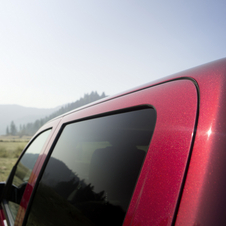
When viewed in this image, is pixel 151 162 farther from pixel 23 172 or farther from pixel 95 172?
pixel 23 172

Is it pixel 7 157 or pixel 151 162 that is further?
pixel 7 157

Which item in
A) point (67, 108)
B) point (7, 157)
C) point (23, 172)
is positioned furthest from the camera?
point (67, 108)

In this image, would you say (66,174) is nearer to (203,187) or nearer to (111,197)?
(111,197)

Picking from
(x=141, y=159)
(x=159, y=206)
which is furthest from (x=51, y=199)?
(x=159, y=206)

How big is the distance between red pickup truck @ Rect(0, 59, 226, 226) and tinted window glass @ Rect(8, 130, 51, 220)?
2.09 ft

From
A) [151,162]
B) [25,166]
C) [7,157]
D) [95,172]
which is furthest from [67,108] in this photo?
[151,162]

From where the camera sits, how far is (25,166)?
2203 millimetres

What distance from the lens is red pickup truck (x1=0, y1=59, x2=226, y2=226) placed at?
54 centimetres

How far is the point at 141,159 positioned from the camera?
0.78 m

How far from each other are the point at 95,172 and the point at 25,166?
4.95 ft

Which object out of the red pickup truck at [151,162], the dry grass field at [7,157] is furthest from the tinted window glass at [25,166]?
the dry grass field at [7,157]

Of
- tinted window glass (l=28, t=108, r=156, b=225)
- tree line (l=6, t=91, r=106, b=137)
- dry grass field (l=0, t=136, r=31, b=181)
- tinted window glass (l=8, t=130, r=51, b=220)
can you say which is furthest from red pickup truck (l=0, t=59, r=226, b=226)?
tree line (l=6, t=91, r=106, b=137)

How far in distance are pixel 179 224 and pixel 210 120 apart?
31 cm

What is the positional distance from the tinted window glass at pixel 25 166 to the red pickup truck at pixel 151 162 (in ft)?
2.09
